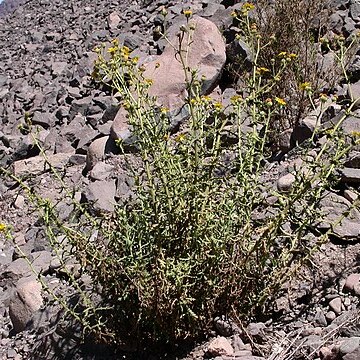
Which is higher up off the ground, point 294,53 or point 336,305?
point 336,305

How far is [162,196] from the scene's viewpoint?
3.32 meters

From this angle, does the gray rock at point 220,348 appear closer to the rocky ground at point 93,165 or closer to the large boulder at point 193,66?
the rocky ground at point 93,165

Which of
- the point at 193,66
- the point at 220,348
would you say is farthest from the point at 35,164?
the point at 220,348

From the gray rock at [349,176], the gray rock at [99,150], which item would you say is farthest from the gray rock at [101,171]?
the gray rock at [349,176]

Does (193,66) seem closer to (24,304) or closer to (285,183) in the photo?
(285,183)

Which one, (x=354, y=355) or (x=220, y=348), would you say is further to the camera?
(x=220, y=348)

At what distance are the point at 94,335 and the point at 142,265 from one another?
555 mm

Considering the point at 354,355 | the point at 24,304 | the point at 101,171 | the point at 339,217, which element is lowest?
the point at 101,171

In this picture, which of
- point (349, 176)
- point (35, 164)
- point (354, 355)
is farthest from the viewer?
point (35, 164)

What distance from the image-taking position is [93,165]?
692cm

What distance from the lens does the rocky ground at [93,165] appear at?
3203mm

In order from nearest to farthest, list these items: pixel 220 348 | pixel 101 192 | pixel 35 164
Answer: pixel 220 348 → pixel 101 192 → pixel 35 164

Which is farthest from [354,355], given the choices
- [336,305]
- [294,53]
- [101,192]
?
[294,53]

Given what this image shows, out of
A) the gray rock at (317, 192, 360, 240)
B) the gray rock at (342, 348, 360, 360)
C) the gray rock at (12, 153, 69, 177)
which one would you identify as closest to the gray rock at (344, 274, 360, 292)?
the gray rock at (317, 192, 360, 240)
